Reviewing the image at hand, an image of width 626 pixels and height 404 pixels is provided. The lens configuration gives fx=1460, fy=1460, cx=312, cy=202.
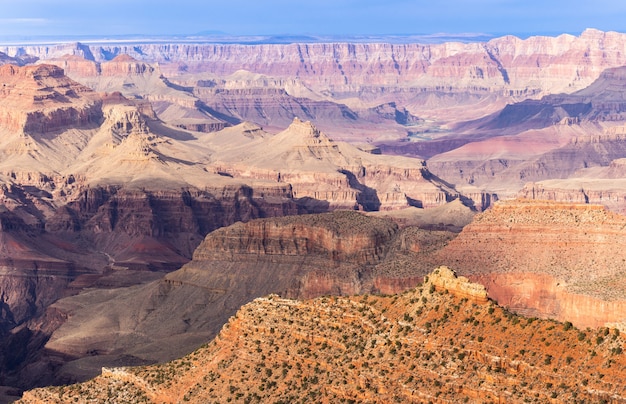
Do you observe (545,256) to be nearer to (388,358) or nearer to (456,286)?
(456,286)

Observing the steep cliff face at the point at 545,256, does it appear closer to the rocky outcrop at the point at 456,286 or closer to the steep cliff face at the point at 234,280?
the steep cliff face at the point at 234,280

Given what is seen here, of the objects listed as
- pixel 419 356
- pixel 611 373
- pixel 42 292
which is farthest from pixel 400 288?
pixel 42 292

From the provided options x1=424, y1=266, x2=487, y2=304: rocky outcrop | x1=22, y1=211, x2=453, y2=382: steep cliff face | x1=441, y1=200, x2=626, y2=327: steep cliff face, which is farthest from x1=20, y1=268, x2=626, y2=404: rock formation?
x1=22, y1=211, x2=453, y2=382: steep cliff face

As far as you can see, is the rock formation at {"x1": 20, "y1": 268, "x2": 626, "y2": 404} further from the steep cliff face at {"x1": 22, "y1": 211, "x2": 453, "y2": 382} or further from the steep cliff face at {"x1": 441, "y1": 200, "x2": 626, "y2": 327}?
the steep cliff face at {"x1": 22, "y1": 211, "x2": 453, "y2": 382}

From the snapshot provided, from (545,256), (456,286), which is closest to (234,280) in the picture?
(545,256)

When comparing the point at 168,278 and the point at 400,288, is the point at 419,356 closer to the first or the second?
the point at 400,288
